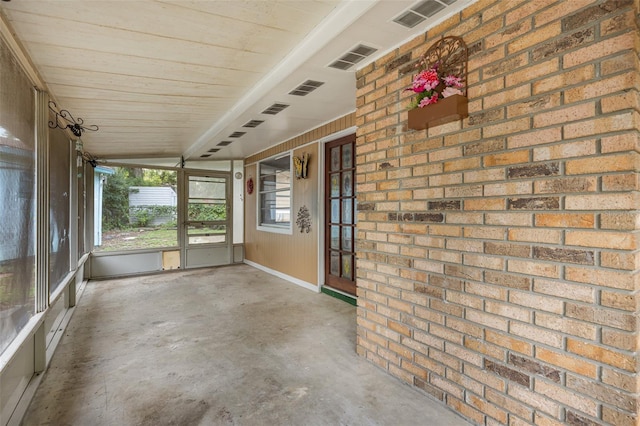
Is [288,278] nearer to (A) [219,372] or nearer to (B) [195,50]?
(A) [219,372]

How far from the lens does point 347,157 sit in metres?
4.29

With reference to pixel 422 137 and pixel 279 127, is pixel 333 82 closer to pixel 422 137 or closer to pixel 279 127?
pixel 422 137

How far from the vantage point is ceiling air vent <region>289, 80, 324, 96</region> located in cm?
275

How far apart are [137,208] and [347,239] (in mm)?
4064

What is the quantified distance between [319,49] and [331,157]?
2486 mm

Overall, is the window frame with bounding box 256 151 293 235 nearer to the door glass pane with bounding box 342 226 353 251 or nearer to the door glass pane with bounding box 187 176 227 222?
the door glass pane with bounding box 187 176 227 222

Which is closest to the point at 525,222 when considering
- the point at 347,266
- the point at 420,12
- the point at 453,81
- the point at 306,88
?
the point at 453,81

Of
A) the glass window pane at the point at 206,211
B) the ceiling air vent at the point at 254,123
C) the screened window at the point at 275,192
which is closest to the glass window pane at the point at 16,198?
the ceiling air vent at the point at 254,123

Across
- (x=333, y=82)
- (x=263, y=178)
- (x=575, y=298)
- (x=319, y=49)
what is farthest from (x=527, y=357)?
(x=263, y=178)

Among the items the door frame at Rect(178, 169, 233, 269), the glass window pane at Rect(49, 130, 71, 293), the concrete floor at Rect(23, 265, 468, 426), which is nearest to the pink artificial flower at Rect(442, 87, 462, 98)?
the concrete floor at Rect(23, 265, 468, 426)

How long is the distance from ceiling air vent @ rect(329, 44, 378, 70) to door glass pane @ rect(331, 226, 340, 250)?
2439mm

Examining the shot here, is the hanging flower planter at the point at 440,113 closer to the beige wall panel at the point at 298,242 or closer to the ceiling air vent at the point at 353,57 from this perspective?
the ceiling air vent at the point at 353,57

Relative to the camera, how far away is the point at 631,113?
122 cm

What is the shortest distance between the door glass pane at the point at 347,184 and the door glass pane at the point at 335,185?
0.11m
